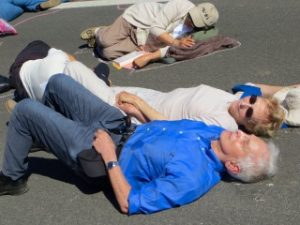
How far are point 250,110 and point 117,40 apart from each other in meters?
2.67

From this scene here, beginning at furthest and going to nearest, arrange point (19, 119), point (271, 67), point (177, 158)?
point (271, 67)
point (19, 119)
point (177, 158)

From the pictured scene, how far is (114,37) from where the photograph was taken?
608cm

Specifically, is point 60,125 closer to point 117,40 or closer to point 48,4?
point 117,40

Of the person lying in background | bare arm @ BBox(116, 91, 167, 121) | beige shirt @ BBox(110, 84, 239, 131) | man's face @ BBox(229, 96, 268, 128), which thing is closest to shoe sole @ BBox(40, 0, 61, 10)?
the person lying in background

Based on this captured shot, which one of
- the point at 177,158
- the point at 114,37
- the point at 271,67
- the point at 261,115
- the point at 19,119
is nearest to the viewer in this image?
the point at 177,158

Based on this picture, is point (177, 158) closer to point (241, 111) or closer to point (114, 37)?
point (241, 111)

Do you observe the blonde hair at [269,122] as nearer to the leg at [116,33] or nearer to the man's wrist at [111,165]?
the man's wrist at [111,165]

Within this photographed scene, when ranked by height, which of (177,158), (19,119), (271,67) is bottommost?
(271,67)

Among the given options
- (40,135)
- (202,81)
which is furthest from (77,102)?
(202,81)

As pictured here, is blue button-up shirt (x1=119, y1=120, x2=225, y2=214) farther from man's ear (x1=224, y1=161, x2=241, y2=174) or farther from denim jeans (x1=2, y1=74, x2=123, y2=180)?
denim jeans (x1=2, y1=74, x2=123, y2=180)

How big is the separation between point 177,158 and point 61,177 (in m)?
1.03

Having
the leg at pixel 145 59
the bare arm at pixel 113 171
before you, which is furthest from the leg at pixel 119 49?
the bare arm at pixel 113 171

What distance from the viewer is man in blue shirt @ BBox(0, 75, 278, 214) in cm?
320

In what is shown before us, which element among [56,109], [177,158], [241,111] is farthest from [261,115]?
[56,109]
